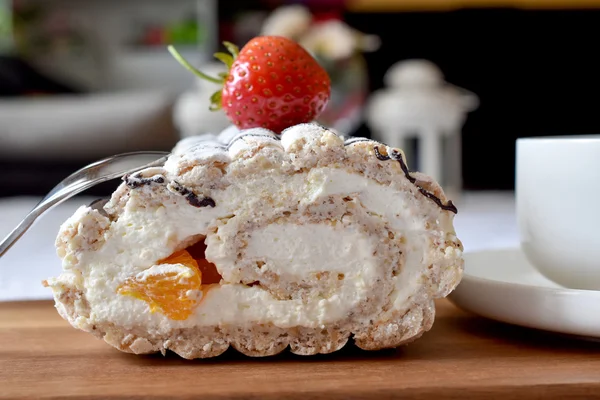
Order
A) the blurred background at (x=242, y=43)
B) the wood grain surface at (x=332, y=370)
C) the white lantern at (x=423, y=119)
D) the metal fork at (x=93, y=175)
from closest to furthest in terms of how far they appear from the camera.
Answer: the wood grain surface at (x=332, y=370), the metal fork at (x=93, y=175), the white lantern at (x=423, y=119), the blurred background at (x=242, y=43)

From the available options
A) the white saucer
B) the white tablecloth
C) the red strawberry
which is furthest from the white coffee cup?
the white tablecloth

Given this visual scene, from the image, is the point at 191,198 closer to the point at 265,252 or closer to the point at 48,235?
the point at 265,252

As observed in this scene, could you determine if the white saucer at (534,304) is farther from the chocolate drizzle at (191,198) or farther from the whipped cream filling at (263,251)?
the chocolate drizzle at (191,198)

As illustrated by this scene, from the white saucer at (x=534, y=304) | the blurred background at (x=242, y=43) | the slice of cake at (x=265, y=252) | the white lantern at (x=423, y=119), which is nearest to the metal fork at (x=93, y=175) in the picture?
the slice of cake at (x=265, y=252)

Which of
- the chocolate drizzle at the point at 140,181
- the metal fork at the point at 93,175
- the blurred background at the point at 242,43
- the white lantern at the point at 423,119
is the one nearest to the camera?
the chocolate drizzle at the point at 140,181

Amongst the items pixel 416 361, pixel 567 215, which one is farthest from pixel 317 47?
pixel 416 361

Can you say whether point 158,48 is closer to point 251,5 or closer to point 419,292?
point 251,5

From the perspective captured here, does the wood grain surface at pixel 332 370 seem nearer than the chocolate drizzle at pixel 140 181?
Yes

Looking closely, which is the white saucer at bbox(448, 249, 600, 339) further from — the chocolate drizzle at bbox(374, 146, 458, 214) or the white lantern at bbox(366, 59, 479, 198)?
the white lantern at bbox(366, 59, 479, 198)

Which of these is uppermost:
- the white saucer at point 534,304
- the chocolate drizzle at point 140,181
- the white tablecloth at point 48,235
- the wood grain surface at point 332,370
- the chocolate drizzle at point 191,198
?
the chocolate drizzle at point 140,181
